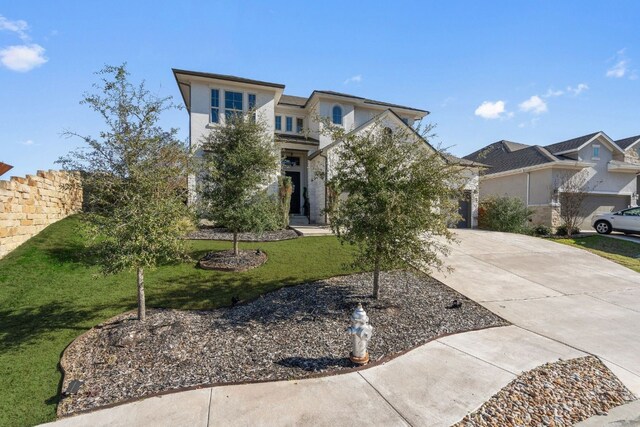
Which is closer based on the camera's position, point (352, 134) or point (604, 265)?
point (352, 134)

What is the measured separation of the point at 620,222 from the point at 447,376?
754 inches

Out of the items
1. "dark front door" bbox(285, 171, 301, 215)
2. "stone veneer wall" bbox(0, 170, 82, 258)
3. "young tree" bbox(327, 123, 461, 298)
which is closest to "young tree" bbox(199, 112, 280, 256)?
"stone veneer wall" bbox(0, 170, 82, 258)

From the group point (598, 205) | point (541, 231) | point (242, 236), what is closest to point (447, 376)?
point (242, 236)

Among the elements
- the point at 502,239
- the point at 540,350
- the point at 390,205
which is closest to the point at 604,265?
the point at 502,239

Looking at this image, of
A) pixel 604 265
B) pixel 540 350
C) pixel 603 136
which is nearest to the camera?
pixel 540 350

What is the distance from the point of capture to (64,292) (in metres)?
6.63

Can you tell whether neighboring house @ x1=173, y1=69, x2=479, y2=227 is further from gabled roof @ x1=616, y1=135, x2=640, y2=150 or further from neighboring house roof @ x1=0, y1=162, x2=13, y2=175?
gabled roof @ x1=616, y1=135, x2=640, y2=150

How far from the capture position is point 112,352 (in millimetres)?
4637

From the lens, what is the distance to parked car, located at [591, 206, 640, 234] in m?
16.0

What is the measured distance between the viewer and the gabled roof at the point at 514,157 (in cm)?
2069

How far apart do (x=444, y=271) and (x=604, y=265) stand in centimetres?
596

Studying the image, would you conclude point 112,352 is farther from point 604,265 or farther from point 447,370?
point 604,265

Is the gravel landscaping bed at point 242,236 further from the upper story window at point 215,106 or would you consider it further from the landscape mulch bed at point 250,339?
the upper story window at point 215,106

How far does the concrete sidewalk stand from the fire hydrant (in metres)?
0.18
